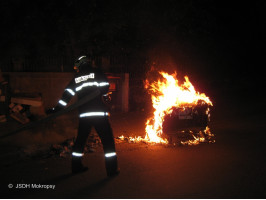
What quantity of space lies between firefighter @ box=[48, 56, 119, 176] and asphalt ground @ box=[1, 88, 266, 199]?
10.8 inches

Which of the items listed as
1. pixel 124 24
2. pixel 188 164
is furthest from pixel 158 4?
pixel 188 164

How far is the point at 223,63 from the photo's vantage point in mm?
18344

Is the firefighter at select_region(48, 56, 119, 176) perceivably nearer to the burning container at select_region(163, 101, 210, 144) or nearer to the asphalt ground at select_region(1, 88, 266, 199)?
the asphalt ground at select_region(1, 88, 266, 199)

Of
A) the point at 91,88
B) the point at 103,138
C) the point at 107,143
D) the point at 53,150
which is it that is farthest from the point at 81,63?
the point at 53,150

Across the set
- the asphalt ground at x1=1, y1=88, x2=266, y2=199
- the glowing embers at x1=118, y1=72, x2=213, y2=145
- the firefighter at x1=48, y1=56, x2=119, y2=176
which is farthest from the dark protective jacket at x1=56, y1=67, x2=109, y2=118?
the glowing embers at x1=118, y1=72, x2=213, y2=145

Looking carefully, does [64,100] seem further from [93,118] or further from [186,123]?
[186,123]

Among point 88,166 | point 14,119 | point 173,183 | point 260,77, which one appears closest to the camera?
point 173,183

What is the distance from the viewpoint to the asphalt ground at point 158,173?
4371 millimetres

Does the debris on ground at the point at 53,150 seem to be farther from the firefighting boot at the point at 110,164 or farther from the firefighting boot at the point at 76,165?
the firefighting boot at the point at 110,164

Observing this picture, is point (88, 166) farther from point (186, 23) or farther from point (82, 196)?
point (186, 23)

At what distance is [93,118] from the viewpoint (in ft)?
16.7

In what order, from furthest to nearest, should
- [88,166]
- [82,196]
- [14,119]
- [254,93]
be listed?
[254,93], [14,119], [88,166], [82,196]

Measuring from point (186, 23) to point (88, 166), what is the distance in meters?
9.38

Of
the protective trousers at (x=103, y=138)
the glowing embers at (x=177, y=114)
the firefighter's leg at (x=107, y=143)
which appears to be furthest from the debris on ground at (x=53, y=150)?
the firefighter's leg at (x=107, y=143)
